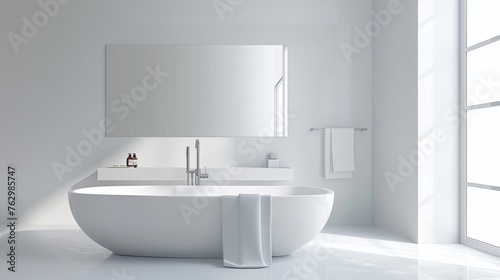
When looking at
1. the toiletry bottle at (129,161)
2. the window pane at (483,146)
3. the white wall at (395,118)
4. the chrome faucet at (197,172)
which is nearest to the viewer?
the window pane at (483,146)

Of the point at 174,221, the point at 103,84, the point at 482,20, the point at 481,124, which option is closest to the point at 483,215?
the point at 481,124

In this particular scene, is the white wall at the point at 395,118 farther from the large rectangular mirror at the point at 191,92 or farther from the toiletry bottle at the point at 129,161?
the toiletry bottle at the point at 129,161

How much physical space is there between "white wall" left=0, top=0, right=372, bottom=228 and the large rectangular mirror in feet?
0.35

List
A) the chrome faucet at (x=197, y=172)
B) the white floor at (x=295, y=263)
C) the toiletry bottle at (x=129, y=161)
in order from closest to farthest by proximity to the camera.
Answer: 1. the white floor at (x=295, y=263)
2. the chrome faucet at (x=197, y=172)
3. the toiletry bottle at (x=129, y=161)

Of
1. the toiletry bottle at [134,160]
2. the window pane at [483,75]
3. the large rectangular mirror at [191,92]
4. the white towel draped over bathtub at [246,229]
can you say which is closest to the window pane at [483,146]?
the window pane at [483,75]

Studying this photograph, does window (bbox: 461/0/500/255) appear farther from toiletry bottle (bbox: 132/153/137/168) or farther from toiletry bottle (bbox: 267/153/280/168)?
toiletry bottle (bbox: 132/153/137/168)

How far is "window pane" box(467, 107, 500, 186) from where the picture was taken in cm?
415

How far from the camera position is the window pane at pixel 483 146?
415 centimetres

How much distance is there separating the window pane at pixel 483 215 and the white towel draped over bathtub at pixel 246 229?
1.76 m

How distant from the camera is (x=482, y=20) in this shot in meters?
4.41

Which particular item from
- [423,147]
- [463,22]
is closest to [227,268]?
[423,147]

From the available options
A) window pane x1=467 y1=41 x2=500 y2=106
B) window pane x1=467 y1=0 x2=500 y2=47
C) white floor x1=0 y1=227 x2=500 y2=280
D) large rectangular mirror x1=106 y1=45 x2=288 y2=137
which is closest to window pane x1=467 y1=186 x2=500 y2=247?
white floor x1=0 y1=227 x2=500 y2=280

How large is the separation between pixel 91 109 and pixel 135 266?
2466 mm

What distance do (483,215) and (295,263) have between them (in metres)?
1.64
